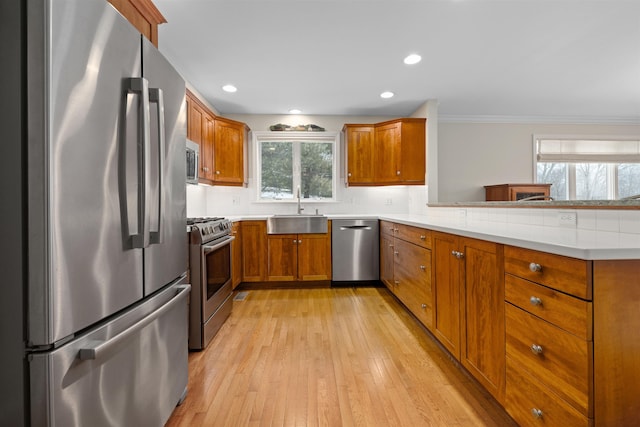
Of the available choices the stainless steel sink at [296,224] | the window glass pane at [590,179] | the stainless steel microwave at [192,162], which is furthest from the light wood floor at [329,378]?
the window glass pane at [590,179]

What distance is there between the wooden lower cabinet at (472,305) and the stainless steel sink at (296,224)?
1.81m

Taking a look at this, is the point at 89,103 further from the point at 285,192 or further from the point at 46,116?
the point at 285,192

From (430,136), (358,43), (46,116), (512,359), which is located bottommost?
(512,359)

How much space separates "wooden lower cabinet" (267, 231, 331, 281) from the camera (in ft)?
12.1

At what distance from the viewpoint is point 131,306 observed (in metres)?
1.09

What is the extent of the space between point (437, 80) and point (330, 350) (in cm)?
298

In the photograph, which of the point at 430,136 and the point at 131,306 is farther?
the point at 430,136

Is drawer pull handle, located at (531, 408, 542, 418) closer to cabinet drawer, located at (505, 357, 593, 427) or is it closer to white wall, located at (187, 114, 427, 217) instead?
cabinet drawer, located at (505, 357, 593, 427)

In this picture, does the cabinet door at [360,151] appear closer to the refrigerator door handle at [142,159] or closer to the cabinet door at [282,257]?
the cabinet door at [282,257]

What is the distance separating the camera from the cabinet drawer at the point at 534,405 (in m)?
0.99

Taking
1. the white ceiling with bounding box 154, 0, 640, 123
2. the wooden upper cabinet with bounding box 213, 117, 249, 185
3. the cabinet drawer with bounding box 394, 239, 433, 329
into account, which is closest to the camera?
the white ceiling with bounding box 154, 0, 640, 123

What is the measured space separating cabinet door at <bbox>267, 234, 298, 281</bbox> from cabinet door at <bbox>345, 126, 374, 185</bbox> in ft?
4.16

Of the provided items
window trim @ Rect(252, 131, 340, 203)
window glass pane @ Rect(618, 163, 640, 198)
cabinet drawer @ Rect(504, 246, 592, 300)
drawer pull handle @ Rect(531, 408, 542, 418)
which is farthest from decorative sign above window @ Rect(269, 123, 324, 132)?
window glass pane @ Rect(618, 163, 640, 198)

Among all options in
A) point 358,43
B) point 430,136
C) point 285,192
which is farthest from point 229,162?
point 430,136
